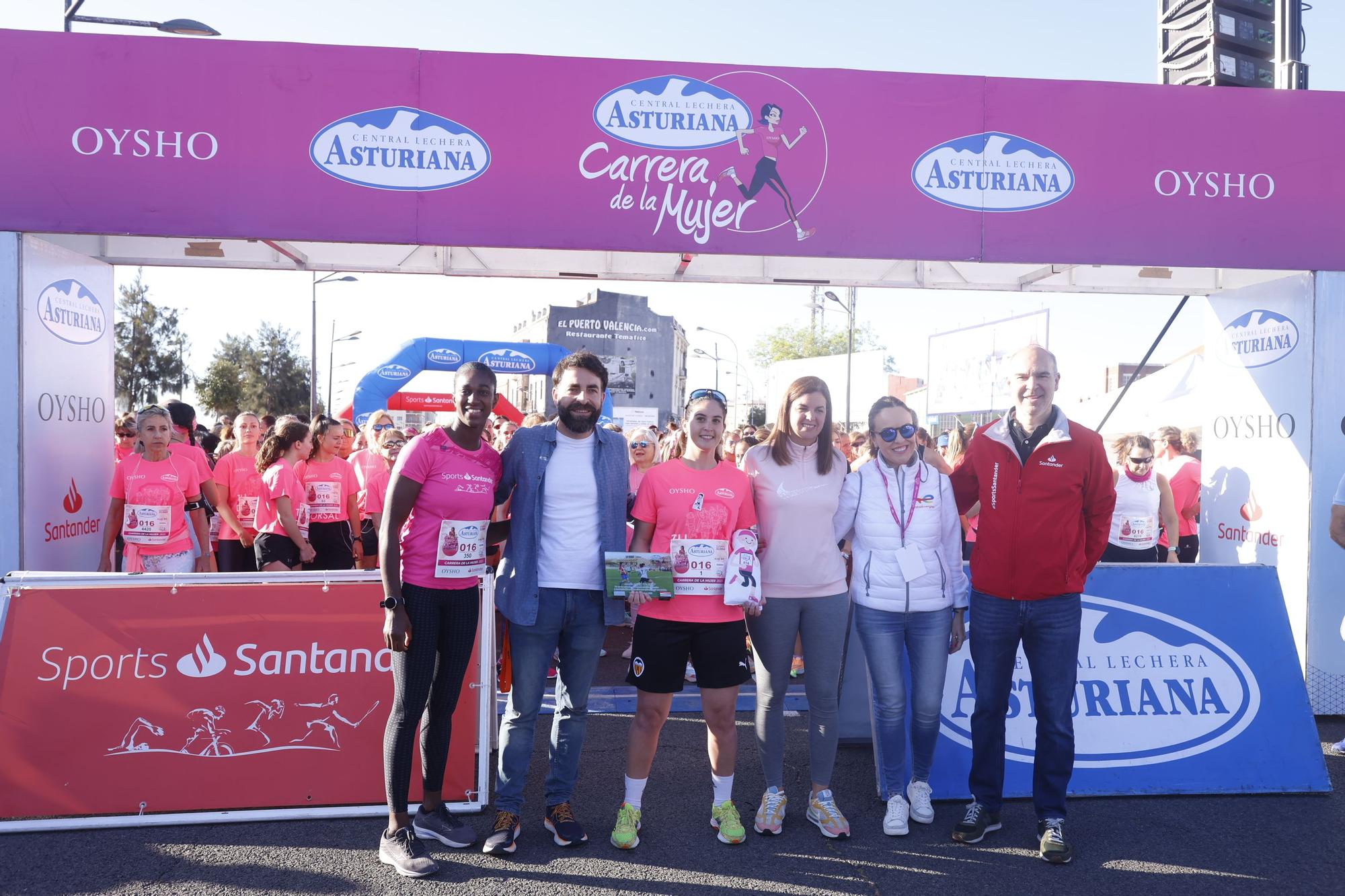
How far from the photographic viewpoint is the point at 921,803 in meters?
3.96

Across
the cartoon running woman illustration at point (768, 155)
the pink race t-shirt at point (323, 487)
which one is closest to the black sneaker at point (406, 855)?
the pink race t-shirt at point (323, 487)

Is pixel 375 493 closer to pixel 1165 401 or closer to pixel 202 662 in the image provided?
pixel 202 662

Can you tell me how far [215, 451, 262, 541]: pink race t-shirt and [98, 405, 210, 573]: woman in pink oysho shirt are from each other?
1.04 m

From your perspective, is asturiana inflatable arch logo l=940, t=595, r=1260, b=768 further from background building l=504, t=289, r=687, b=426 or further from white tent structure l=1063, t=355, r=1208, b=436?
background building l=504, t=289, r=687, b=426

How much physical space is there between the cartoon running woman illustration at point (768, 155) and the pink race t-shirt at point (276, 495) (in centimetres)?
356

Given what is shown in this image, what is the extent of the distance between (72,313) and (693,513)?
166 inches

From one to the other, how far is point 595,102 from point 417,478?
2.99 metres

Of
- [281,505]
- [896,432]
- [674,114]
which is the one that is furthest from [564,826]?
[674,114]

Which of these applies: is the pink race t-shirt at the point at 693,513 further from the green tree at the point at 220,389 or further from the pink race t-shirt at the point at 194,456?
the green tree at the point at 220,389

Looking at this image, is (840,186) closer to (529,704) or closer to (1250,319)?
(1250,319)

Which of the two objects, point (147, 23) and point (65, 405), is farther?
point (147, 23)

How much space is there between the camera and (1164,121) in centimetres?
564

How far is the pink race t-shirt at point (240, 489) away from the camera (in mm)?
6461

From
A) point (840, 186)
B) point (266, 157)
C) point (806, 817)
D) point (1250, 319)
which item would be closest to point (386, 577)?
point (806, 817)
